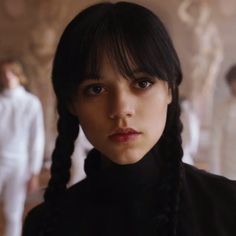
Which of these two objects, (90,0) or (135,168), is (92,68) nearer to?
(135,168)

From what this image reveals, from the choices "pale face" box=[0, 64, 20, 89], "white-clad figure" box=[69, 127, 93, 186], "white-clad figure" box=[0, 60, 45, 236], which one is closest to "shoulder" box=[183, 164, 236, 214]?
"white-clad figure" box=[69, 127, 93, 186]

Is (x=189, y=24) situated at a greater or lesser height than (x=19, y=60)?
greater

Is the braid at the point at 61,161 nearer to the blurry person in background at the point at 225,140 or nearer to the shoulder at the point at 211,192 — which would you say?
the shoulder at the point at 211,192

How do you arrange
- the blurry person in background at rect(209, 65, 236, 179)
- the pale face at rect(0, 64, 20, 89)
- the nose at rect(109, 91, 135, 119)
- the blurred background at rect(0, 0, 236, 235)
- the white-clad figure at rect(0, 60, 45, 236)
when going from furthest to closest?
1. the blurred background at rect(0, 0, 236, 235)
2. the pale face at rect(0, 64, 20, 89)
3. the white-clad figure at rect(0, 60, 45, 236)
4. the blurry person in background at rect(209, 65, 236, 179)
5. the nose at rect(109, 91, 135, 119)

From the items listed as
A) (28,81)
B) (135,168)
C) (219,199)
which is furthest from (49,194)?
(28,81)

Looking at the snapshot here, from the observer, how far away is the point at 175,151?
751 mm

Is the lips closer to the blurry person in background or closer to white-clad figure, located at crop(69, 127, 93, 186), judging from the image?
white-clad figure, located at crop(69, 127, 93, 186)

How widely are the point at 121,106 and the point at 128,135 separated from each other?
0.04 meters

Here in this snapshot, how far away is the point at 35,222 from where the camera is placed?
2.56 feet

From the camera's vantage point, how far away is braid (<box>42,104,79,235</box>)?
0.76 metres

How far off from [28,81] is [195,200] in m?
4.12

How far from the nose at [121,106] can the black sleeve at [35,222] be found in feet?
0.68

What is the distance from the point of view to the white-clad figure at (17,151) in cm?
278

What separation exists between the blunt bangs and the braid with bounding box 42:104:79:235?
101 millimetres
